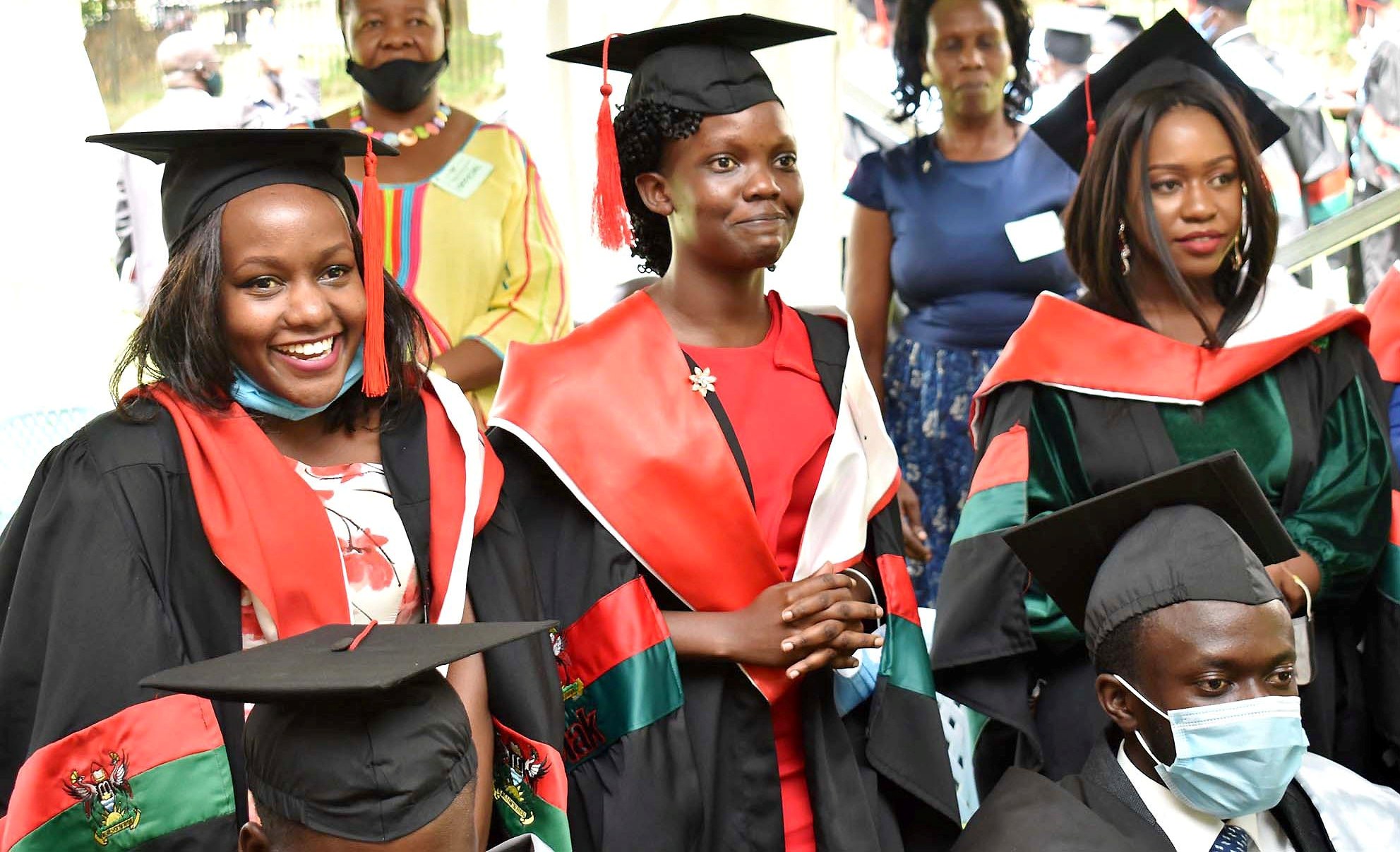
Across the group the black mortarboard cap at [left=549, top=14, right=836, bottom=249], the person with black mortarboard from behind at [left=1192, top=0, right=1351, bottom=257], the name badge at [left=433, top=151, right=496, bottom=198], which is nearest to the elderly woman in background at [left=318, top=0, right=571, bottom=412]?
the name badge at [left=433, top=151, right=496, bottom=198]

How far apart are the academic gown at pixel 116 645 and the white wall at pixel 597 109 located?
2.41 m

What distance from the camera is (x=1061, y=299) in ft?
11.0

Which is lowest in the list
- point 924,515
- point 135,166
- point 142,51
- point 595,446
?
point 924,515

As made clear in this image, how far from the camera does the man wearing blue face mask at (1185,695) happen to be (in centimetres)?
242

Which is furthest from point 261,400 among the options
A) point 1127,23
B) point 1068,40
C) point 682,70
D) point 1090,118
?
point 1127,23

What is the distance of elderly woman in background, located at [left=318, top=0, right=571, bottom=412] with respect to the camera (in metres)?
4.02

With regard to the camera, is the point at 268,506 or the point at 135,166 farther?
the point at 135,166

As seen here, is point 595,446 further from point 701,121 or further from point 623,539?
point 701,121

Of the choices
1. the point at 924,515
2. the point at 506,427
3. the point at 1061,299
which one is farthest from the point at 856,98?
the point at 506,427

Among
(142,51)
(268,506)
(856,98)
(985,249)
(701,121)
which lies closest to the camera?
(268,506)

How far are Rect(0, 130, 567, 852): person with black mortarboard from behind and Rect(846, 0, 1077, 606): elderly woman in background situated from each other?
1.88 metres

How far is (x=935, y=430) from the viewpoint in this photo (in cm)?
427

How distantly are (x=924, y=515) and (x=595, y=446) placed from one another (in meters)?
1.75

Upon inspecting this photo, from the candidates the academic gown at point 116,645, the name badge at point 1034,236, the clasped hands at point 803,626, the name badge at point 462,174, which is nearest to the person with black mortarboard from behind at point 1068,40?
the name badge at point 1034,236
